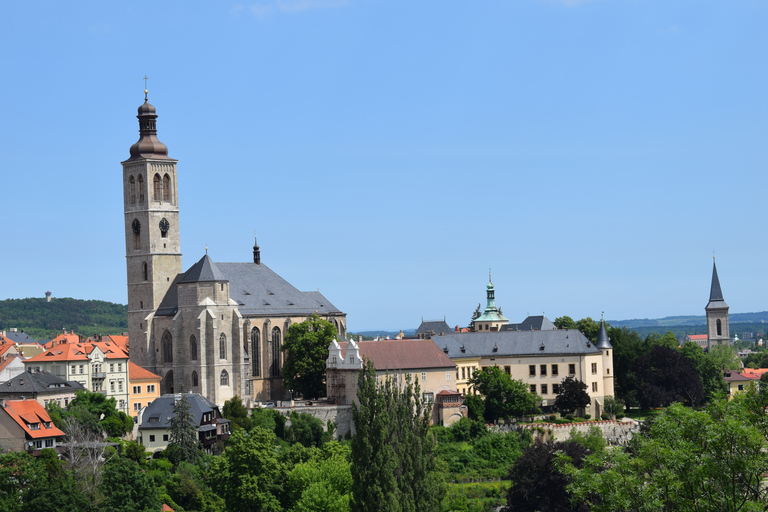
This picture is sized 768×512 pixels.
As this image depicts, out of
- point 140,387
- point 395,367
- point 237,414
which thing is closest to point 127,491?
point 237,414

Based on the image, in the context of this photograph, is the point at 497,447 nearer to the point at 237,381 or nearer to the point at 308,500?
the point at 237,381

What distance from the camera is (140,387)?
92.8 metres

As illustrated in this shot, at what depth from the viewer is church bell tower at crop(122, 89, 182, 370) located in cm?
9938

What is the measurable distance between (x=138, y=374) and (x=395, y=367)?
1933 cm

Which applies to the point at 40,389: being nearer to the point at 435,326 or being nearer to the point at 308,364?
the point at 308,364

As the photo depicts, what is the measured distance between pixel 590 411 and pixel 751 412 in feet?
190

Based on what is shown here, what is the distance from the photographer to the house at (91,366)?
88.4 meters

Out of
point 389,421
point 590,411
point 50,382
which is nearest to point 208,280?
point 50,382

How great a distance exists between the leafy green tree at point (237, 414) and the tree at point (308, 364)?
336 inches

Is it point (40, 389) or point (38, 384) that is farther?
point (38, 384)

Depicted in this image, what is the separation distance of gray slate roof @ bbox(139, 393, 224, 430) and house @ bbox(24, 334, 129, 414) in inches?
288

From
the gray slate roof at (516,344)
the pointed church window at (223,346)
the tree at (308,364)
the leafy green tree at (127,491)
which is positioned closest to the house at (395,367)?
the tree at (308,364)

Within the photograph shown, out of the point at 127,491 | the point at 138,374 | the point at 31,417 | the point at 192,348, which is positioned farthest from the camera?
the point at 192,348

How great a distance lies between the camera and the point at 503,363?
326 ft
